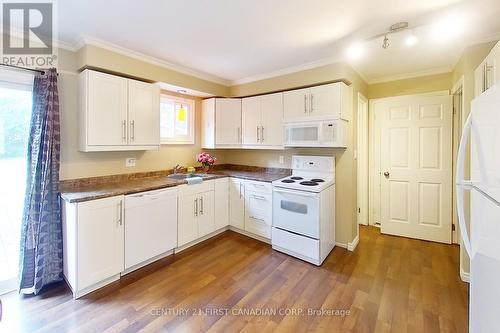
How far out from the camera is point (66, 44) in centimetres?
239

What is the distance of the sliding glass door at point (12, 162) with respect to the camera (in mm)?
2094

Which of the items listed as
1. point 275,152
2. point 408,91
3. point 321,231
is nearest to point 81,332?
point 321,231

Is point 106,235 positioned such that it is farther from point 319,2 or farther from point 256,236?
point 319,2

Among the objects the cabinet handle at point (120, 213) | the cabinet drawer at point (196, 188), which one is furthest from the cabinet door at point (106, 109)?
the cabinet drawer at point (196, 188)

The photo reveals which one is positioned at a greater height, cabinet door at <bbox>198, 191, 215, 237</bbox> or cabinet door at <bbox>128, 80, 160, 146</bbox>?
cabinet door at <bbox>128, 80, 160, 146</bbox>

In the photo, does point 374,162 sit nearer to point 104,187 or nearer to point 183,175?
point 183,175

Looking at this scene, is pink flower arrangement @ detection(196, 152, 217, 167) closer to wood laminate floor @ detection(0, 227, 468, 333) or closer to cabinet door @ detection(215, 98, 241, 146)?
cabinet door @ detection(215, 98, 241, 146)

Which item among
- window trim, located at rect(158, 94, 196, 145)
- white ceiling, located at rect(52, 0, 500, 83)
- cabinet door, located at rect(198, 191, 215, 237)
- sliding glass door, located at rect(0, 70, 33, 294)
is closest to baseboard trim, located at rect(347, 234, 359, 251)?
cabinet door, located at rect(198, 191, 215, 237)

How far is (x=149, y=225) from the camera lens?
2523 millimetres

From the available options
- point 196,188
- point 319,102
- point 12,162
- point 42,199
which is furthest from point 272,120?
point 12,162

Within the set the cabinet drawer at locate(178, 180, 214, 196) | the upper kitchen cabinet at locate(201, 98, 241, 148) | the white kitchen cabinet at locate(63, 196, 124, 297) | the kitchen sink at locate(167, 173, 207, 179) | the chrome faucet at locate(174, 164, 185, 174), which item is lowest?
the white kitchen cabinet at locate(63, 196, 124, 297)

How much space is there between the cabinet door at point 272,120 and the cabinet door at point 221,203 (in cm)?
87

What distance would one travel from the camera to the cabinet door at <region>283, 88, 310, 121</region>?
120 inches

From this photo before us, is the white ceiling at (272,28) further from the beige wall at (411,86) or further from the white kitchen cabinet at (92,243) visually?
the white kitchen cabinet at (92,243)
